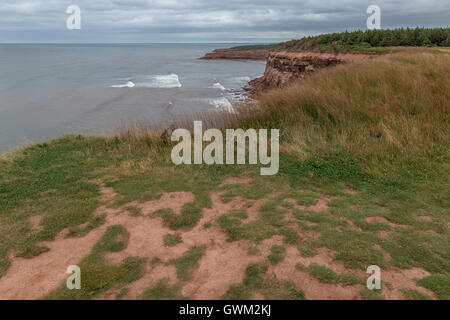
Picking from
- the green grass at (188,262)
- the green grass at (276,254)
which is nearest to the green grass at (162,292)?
the green grass at (188,262)

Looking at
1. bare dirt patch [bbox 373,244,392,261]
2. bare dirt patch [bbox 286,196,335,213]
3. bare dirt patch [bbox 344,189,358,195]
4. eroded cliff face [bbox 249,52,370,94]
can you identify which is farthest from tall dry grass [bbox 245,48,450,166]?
eroded cliff face [bbox 249,52,370,94]

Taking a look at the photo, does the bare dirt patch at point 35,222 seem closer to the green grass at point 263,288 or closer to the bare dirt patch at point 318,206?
the green grass at point 263,288

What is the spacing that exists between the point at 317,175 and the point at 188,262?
12.1 ft

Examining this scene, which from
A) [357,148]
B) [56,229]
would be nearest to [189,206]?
[56,229]

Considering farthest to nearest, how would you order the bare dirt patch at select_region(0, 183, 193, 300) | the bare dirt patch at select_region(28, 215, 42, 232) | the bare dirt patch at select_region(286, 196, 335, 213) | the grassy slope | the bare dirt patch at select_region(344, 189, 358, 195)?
the bare dirt patch at select_region(344, 189, 358, 195) < the bare dirt patch at select_region(286, 196, 335, 213) < the bare dirt patch at select_region(28, 215, 42, 232) < the grassy slope < the bare dirt patch at select_region(0, 183, 193, 300)

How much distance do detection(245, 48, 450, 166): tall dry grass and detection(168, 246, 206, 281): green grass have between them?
3.97m

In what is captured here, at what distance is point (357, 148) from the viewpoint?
723 cm

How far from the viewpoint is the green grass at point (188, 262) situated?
3.67m

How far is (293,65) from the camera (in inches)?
1316

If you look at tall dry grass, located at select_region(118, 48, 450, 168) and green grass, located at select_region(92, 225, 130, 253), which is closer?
green grass, located at select_region(92, 225, 130, 253)

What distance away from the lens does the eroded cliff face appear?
86.2 ft

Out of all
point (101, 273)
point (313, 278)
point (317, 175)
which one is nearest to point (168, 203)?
point (101, 273)

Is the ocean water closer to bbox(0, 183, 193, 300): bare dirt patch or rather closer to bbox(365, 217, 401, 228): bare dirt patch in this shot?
bbox(0, 183, 193, 300): bare dirt patch
